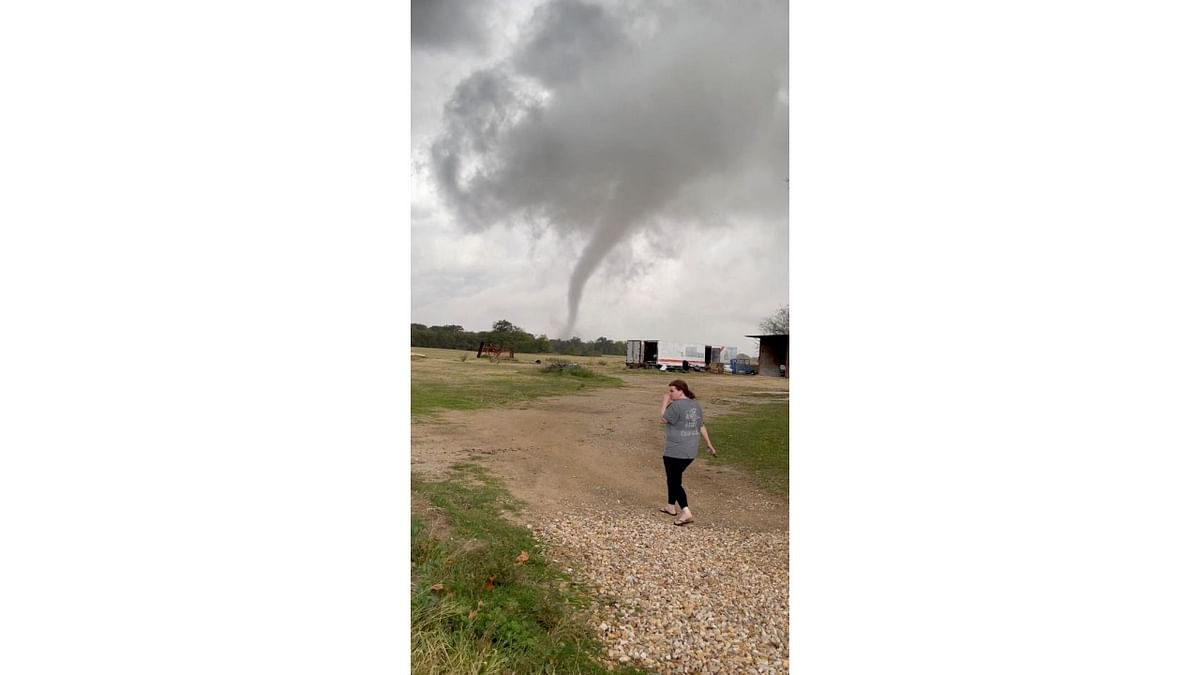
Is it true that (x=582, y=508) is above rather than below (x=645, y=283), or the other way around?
below

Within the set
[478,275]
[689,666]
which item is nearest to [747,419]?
[689,666]

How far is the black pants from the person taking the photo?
6.55ft

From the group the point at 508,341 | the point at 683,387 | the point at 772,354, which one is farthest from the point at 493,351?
the point at 772,354

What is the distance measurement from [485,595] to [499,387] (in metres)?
0.81

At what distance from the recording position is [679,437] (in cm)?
205

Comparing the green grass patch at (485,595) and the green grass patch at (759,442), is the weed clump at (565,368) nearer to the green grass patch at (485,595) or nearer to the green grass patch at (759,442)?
the green grass patch at (485,595)

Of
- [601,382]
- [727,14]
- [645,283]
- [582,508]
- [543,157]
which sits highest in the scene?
[727,14]

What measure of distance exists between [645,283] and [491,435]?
897mm

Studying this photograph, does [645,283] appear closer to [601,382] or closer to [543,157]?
[601,382]

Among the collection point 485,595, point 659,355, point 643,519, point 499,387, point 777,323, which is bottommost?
point 485,595

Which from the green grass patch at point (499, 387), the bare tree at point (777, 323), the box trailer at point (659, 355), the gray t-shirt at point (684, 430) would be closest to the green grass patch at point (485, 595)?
the green grass patch at point (499, 387)

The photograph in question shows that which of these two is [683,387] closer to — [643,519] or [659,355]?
[659,355]

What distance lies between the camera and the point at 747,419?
6.55ft
